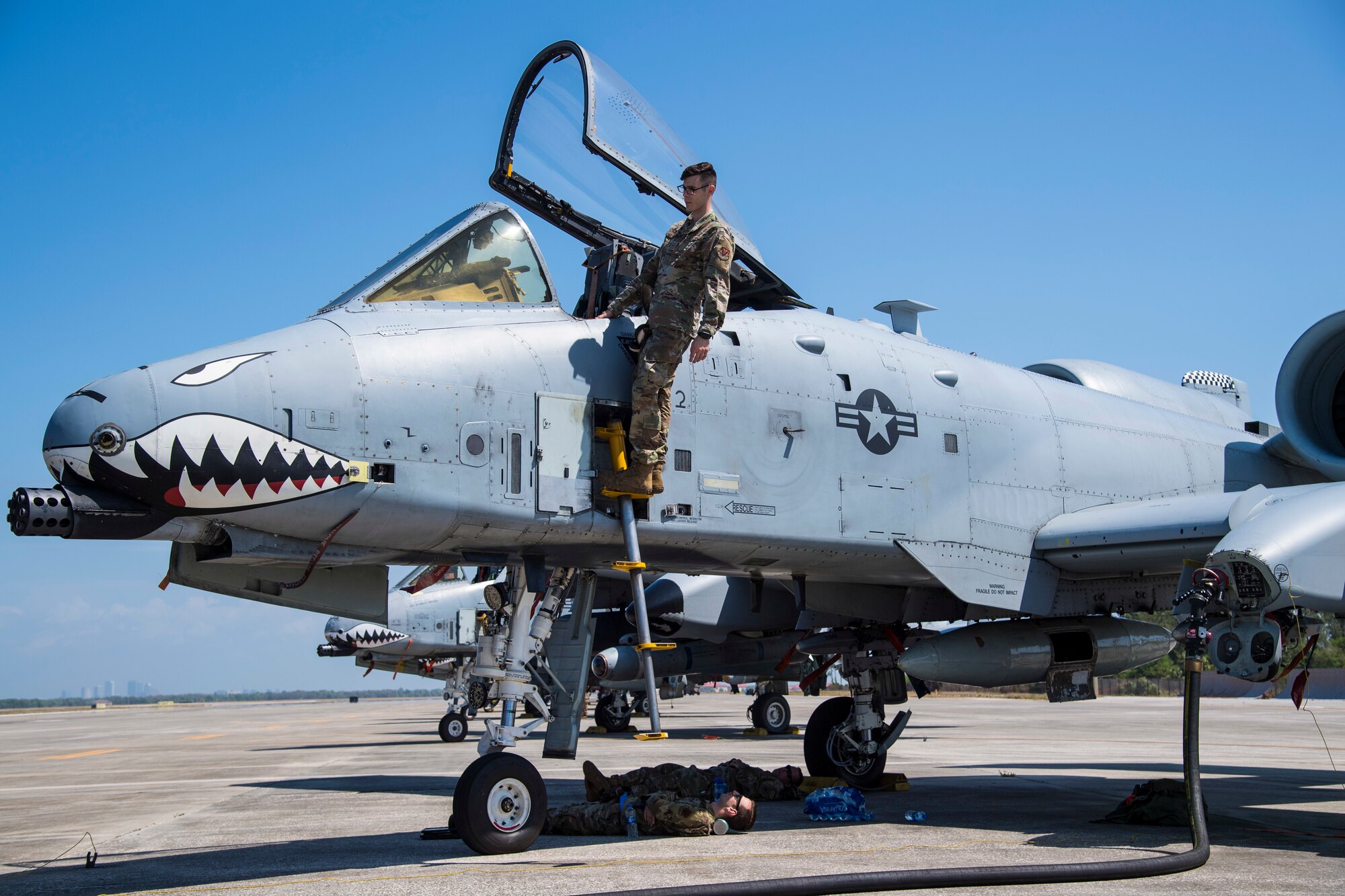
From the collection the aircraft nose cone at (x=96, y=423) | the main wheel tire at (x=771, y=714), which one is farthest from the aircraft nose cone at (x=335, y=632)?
the aircraft nose cone at (x=96, y=423)

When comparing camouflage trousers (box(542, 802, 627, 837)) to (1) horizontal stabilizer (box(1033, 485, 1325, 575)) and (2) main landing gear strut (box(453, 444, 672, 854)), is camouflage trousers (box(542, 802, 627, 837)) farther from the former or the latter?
(1) horizontal stabilizer (box(1033, 485, 1325, 575))

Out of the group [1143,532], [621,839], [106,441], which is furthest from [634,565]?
[1143,532]

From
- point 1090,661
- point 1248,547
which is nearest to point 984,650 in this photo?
point 1090,661

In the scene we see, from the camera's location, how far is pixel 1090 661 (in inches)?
384

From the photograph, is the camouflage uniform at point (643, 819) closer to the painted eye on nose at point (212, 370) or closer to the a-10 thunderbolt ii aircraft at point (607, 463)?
the a-10 thunderbolt ii aircraft at point (607, 463)

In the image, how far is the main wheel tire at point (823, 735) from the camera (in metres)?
11.2

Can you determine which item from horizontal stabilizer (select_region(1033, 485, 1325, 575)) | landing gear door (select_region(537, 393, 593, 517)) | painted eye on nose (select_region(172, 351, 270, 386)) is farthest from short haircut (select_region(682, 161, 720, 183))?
horizontal stabilizer (select_region(1033, 485, 1325, 575))

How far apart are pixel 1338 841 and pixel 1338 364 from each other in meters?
4.44

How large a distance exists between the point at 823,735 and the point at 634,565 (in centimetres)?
548

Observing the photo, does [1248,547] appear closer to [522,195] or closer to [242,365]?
[522,195]

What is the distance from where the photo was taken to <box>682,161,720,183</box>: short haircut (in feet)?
24.6

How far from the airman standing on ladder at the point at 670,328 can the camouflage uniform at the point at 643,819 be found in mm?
2491

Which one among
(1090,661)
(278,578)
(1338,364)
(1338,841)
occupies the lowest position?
(1338,841)

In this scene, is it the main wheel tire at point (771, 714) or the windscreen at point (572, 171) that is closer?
the windscreen at point (572, 171)
